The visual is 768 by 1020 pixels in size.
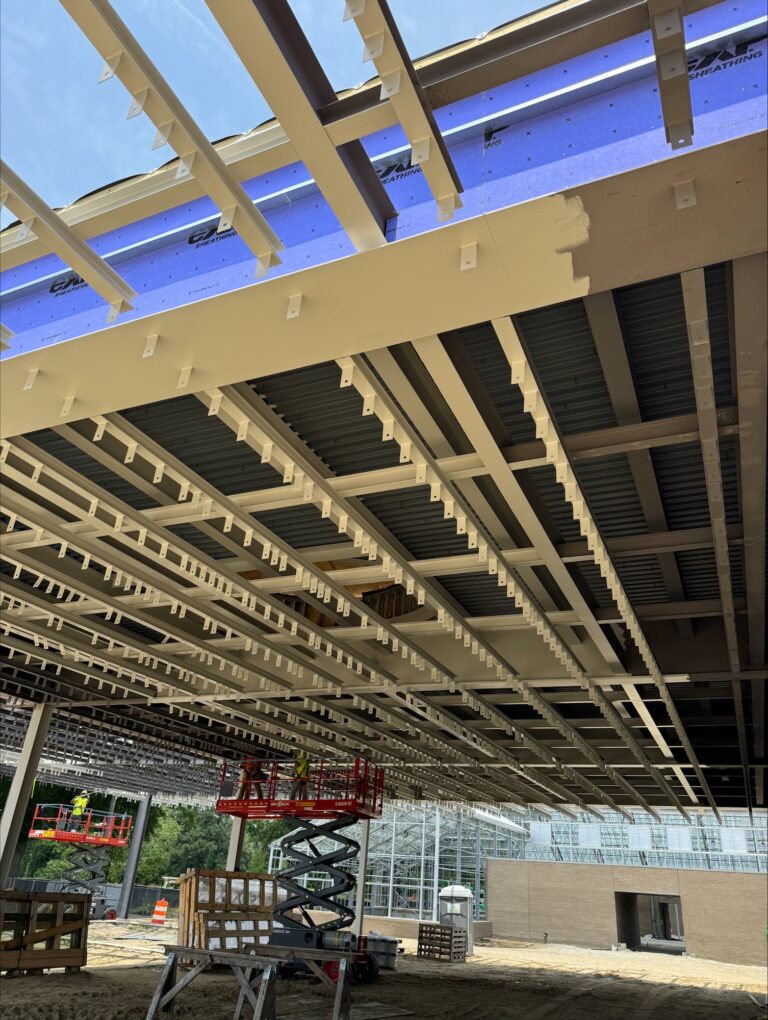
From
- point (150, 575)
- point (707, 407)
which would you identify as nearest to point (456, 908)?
point (150, 575)

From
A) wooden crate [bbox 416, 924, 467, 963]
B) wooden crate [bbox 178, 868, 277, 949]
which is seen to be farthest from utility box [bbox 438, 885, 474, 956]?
wooden crate [bbox 178, 868, 277, 949]

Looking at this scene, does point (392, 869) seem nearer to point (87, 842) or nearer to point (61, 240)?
point (87, 842)

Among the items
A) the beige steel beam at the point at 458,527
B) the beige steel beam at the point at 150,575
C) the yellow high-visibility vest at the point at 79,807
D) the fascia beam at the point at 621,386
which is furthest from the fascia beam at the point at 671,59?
the yellow high-visibility vest at the point at 79,807

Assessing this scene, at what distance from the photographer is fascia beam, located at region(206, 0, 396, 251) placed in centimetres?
398

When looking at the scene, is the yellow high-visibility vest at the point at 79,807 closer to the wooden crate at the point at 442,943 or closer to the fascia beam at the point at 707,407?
the wooden crate at the point at 442,943

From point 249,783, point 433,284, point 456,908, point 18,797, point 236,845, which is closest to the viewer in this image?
point 433,284

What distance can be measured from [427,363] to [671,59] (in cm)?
280

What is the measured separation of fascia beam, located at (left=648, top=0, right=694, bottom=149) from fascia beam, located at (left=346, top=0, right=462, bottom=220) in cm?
133

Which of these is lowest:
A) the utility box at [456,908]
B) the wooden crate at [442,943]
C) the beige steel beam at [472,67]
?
the wooden crate at [442,943]

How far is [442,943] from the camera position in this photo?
2858 centimetres

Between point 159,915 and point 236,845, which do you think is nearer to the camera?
point 236,845

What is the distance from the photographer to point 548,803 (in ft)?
104

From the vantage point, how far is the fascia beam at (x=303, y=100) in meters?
3.98

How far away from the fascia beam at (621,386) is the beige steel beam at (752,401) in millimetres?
895
